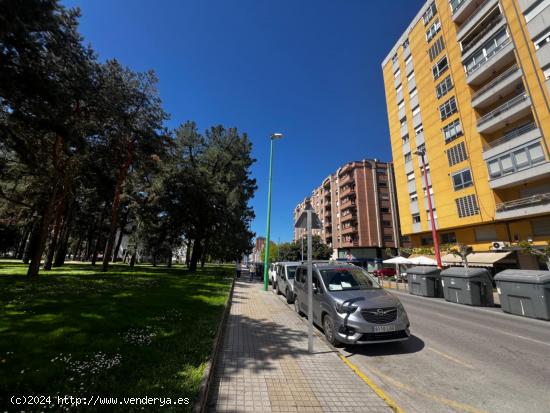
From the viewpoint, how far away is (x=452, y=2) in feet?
86.3

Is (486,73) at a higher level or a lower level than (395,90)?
lower

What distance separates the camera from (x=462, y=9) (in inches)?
970

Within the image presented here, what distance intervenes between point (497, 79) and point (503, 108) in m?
2.46

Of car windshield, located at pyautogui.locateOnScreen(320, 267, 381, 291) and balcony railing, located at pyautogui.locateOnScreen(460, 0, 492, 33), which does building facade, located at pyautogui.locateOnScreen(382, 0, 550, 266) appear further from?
car windshield, located at pyautogui.locateOnScreen(320, 267, 381, 291)

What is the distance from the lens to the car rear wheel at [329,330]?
6.12 metres

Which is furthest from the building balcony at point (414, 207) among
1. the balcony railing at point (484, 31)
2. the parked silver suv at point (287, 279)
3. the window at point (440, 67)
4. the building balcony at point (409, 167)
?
the parked silver suv at point (287, 279)

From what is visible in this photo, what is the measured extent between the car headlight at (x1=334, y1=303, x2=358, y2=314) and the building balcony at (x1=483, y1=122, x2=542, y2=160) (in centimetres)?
2156

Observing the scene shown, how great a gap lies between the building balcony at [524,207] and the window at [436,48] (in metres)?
17.5

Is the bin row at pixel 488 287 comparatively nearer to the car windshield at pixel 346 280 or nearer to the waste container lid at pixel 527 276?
the waste container lid at pixel 527 276

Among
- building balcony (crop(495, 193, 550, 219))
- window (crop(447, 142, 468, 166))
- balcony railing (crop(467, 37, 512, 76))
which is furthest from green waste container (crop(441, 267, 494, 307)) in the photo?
balcony railing (crop(467, 37, 512, 76))

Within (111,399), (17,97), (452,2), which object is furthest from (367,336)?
(452,2)

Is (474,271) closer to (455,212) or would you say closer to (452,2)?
(455,212)

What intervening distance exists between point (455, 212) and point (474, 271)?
14.0 meters

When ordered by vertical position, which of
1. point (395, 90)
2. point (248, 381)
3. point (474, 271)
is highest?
point (395, 90)
